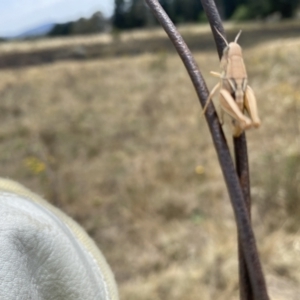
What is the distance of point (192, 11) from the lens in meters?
5.63

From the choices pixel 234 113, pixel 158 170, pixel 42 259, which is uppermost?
pixel 234 113

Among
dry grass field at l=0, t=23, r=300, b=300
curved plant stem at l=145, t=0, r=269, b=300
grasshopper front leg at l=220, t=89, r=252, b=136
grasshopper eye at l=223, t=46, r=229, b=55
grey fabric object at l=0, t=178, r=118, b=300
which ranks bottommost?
dry grass field at l=0, t=23, r=300, b=300

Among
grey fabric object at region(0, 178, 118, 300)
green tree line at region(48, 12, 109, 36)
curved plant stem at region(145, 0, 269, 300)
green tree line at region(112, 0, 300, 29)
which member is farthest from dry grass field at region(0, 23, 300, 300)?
green tree line at region(112, 0, 300, 29)

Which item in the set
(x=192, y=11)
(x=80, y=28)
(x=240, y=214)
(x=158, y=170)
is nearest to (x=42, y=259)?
(x=240, y=214)

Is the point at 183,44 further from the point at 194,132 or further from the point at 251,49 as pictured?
the point at 251,49

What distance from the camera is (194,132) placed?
8.38 ft

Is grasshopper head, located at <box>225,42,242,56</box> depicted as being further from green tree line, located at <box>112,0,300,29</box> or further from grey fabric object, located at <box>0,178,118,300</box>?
green tree line, located at <box>112,0,300,29</box>

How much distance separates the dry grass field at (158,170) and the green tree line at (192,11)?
166 centimetres

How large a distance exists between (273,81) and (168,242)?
5.99ft

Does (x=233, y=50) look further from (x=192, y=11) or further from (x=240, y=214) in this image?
(x=192, y=11)

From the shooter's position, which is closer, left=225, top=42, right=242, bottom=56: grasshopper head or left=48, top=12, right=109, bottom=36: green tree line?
left=225, top=42, right=242, bottom=56: grasshopper head

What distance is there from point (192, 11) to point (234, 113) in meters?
5.76

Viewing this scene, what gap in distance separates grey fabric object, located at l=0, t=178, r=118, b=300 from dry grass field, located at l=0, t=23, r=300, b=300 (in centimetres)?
101

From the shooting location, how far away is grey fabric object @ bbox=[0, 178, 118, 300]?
299 mm
